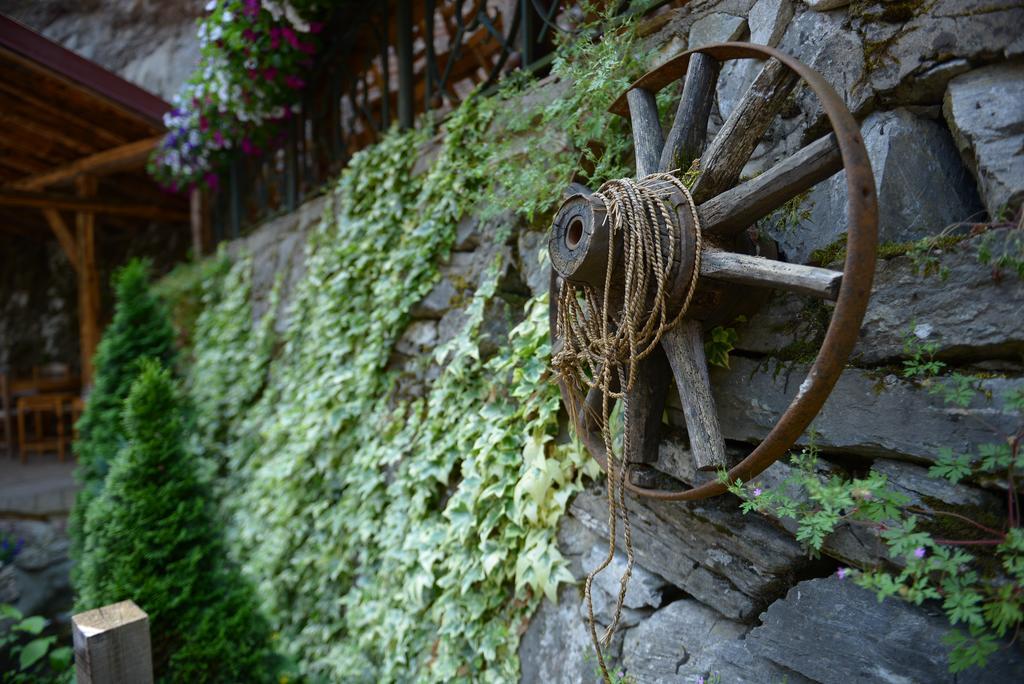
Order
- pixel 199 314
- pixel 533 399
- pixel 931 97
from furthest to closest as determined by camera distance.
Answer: pixel 199 314 → pixel 533 399 → pixel 931 97

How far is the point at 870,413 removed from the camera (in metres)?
1.33

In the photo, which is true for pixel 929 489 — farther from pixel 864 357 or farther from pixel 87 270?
pixel 87 270

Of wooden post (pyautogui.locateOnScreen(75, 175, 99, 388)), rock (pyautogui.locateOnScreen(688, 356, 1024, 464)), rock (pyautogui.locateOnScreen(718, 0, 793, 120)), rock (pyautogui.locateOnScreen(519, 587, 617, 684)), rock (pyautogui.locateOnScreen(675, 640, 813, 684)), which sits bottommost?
rock (pyautogui.locateOnScreen(519, 587, 617, 684))

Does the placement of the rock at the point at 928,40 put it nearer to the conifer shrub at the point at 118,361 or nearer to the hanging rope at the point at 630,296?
the hanging rope at the point at 630,296

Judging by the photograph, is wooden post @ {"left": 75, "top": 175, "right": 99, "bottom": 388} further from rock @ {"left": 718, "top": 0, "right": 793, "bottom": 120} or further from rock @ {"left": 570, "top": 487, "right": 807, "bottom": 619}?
rock @ {"left": 718, "top": 0, "right": 793, "bottom": 120}

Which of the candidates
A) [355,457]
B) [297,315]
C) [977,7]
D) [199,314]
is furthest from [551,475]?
[199,314]

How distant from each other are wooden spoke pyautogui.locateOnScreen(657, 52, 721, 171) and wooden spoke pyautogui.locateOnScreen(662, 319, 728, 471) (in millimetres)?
430

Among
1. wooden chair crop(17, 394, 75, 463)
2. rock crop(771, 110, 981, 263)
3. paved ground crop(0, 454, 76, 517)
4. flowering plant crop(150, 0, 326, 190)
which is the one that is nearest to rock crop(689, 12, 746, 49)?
rock crop(771, 110, 981, 263)

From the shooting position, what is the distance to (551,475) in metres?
2.05

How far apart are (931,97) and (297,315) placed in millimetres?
3611

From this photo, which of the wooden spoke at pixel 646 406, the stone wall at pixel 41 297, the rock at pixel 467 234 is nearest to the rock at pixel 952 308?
the wooden spoke at pixel 646 406

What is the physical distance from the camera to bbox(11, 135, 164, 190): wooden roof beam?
609cm

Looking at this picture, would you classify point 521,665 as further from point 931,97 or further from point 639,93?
point 931,97

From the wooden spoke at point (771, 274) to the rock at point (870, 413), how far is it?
0.27 meters
